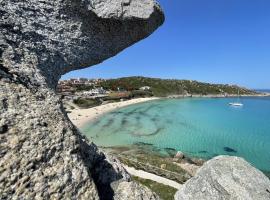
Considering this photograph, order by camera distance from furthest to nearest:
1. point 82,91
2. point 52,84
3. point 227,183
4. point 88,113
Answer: point 82,91, point 88,113, point 227,183, point 52,84

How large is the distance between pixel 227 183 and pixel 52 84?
8.84 m

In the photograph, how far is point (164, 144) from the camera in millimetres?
52812

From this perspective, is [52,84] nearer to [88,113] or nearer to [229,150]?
[229,150]

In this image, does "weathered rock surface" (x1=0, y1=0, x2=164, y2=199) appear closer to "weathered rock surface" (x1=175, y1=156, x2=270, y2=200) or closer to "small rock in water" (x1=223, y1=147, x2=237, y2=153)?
"weathered rock surface" (x1=175, y1=156, x2=270, y2=200)

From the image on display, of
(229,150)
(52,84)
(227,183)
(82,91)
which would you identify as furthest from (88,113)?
(52,84)

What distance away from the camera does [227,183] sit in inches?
472

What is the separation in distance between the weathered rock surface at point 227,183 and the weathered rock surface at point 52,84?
22.1 ft

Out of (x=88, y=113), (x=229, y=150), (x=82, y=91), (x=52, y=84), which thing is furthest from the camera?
(x=82, y=91)

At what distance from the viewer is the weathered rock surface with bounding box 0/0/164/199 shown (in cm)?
392

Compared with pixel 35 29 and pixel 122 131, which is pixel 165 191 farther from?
pixel 122 131

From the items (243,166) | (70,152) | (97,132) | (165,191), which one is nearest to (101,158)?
(70,152)

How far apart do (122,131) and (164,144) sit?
16.3 metres

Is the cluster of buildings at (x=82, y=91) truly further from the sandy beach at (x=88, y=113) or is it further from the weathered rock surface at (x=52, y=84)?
the weathered rock surface at (x=52, y=84)

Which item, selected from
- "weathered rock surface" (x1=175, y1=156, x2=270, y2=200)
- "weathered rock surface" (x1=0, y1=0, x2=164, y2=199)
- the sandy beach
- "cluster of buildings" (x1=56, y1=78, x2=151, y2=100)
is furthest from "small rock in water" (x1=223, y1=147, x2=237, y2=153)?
"cluster of buildings" (x1=56, y1=78, x2=151, y2=100)
